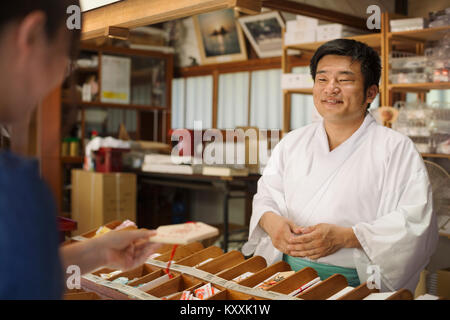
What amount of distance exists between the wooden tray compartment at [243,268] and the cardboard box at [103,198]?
364 centimetres

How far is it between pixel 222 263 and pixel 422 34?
2.86m

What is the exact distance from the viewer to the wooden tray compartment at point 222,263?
1.55m

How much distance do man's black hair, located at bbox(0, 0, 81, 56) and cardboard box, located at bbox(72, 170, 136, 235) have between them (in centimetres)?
451

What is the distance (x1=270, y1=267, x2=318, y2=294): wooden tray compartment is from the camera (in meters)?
1.34

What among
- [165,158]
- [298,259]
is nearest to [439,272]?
[298,259]

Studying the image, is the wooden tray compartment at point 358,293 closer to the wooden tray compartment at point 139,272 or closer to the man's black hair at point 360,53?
the wooden tray compartment at point 139,272

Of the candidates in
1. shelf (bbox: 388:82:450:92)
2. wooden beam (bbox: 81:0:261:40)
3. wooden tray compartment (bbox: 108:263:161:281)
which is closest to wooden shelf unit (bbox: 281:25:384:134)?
shelf (bbox: 388:82:450:92)

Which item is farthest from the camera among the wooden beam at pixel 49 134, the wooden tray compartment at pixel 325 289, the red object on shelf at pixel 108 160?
the red object on shelf at pixel 108 160

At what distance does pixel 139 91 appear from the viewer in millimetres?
6891

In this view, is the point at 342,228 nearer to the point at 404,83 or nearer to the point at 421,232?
the point at 421,232

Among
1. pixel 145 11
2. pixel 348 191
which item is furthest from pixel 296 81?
pixel 145 11

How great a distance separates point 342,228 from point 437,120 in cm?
230

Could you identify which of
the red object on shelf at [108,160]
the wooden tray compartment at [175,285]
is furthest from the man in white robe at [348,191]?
the red object on shelf at [108,160]

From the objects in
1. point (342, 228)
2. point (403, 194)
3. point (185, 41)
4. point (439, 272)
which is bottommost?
point (439, 272)
